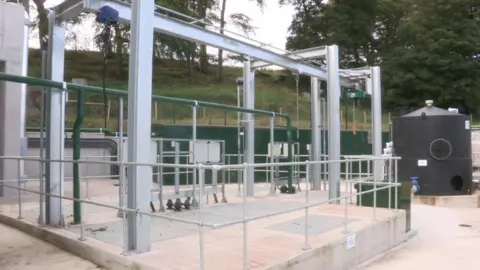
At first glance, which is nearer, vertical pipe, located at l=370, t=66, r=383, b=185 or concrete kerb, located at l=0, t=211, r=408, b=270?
concrete kerb, located at l=0, t=211, r=408, b=270

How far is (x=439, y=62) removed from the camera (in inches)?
1193

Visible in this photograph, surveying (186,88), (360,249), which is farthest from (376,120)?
(186,88)

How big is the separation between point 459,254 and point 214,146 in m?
4.98

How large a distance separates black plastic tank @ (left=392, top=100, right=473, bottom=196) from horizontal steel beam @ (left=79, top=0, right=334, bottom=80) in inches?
138

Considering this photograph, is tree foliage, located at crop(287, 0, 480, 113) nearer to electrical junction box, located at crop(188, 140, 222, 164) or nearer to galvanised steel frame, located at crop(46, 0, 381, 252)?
galvanised steel frame, located at crop(46, 0, 381, 252)

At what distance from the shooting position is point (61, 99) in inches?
261

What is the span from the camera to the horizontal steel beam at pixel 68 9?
628 centimetres

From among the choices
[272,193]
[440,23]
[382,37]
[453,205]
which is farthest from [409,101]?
[272,193]

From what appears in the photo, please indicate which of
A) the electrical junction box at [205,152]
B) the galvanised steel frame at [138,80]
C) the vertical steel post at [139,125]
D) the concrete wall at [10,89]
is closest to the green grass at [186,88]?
the concrete wall at [10,89]

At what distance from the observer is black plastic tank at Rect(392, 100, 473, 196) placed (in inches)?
505

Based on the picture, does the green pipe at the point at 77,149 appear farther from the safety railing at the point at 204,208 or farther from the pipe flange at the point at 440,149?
the pipe flange at the point at 440,149

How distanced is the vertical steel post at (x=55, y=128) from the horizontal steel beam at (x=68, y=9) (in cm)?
9

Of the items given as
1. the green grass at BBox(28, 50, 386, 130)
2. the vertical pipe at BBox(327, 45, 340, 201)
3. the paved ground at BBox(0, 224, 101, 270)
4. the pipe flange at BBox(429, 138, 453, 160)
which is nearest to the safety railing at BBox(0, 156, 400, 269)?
the paved ground at BBox(0, 224, 101, 270)

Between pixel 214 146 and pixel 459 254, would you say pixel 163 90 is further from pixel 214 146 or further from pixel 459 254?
pixel 459 254
